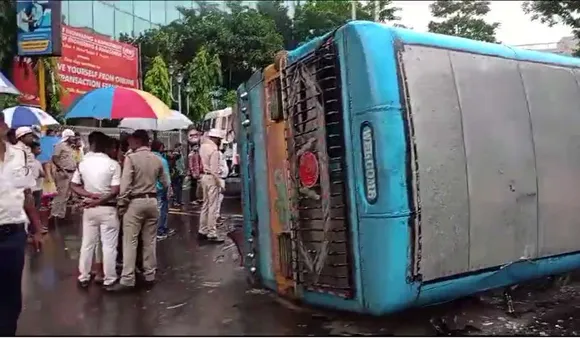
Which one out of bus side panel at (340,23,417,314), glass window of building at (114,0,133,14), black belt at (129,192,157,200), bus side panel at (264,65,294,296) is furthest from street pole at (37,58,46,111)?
bus side panel at (340,23,417,314)

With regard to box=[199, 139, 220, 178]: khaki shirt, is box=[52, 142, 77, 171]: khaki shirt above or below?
above

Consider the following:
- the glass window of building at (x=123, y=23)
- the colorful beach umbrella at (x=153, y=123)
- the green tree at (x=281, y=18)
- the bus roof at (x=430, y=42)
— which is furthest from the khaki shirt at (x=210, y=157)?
the glass window of building at (x=123, y=23)

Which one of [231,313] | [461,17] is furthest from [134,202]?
[461,17]

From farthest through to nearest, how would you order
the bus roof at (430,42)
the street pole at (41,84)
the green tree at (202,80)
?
1. the green tree at (202,80)
2. the street pole at (41,84)
3. the bus roof at (430,42)

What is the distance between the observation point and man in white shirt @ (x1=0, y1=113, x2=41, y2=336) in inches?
152

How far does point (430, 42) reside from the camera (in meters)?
4.46

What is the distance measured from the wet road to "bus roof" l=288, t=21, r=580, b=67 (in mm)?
2070

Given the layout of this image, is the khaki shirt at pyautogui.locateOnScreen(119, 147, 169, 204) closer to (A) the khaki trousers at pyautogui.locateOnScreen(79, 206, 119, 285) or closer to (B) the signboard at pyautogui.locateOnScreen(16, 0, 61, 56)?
(A) the khaki trousers at pyautogui.locateOnScreen(79, 206, 119, 285)

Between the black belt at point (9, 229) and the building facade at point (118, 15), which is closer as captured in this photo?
the black belt at point (9, 229)

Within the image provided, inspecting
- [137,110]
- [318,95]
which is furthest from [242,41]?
[318,95]

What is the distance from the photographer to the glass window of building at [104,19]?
2459cm

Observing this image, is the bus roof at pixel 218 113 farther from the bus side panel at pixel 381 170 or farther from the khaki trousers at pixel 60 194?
the bus side panel at pixel 381 170

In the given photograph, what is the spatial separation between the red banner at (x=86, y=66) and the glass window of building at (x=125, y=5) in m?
4.23

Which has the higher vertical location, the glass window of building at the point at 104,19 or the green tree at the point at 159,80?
the glass window of building at the point at 104,19
